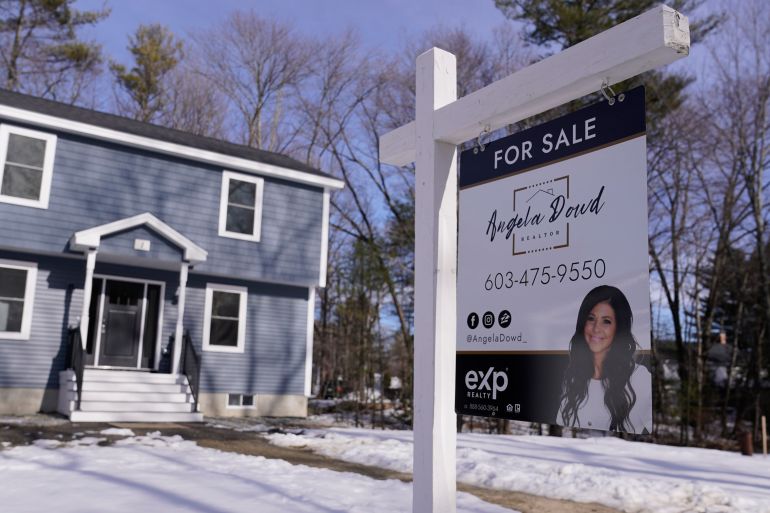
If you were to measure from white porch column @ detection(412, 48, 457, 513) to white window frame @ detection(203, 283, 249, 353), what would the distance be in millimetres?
10634

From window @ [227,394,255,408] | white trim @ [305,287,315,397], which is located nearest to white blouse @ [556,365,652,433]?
window @ [227,394,255,408]

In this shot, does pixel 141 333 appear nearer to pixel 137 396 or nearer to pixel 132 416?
pixel 137 396

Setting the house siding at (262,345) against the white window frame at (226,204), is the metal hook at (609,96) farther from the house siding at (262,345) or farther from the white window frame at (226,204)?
the house siding at (262,345)

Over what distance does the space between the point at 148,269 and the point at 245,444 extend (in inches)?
207

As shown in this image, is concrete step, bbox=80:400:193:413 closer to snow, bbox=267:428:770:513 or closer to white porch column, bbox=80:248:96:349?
white porch column, bbox=80:248:96:349

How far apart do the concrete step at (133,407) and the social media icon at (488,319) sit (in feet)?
30.1

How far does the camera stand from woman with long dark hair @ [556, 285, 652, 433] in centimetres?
211

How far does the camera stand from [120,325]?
12.1 m

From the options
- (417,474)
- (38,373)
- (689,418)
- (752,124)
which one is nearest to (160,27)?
(38,373)

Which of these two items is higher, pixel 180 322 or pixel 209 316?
pixel 209 316

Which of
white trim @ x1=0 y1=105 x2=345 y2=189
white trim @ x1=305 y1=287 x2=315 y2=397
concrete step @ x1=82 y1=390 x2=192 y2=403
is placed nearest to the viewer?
concrete step @ x1=82 y1=390 x2=192 y2=403

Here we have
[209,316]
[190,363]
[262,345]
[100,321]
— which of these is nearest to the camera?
[100,321]

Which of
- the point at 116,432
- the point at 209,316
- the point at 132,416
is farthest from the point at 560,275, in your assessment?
the point at 209,316

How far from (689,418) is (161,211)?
13.7 m
